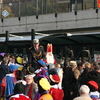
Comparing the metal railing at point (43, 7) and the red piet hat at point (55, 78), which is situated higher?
the metal railing at point (43, 7)

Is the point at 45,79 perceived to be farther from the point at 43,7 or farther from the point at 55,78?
the point at 43,7

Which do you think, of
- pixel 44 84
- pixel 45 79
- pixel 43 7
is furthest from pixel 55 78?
pixel 43 7

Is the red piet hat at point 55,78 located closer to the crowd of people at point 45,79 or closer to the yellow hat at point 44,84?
the crowd of people at point 45,79

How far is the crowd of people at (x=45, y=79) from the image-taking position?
7.17 meters

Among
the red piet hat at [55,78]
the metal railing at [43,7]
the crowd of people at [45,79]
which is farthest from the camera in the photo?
the metal railing at [43,7]

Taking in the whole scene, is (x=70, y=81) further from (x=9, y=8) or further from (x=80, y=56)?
(x=9, y=8)

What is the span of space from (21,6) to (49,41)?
644 inches

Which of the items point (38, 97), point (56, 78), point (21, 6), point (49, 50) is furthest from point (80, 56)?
point (21, 6)

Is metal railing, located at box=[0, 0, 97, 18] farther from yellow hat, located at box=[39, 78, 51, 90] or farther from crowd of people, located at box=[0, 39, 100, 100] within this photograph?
yellow hat, located at box=[39, 78, 51, 90]

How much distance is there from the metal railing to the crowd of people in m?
15.5

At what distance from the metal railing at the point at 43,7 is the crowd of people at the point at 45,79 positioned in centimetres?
1553

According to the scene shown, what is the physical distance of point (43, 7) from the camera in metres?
33.8

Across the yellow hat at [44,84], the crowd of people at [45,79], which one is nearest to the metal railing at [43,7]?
the crowd of people at [45,79]

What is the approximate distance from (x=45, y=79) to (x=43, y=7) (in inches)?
1055
